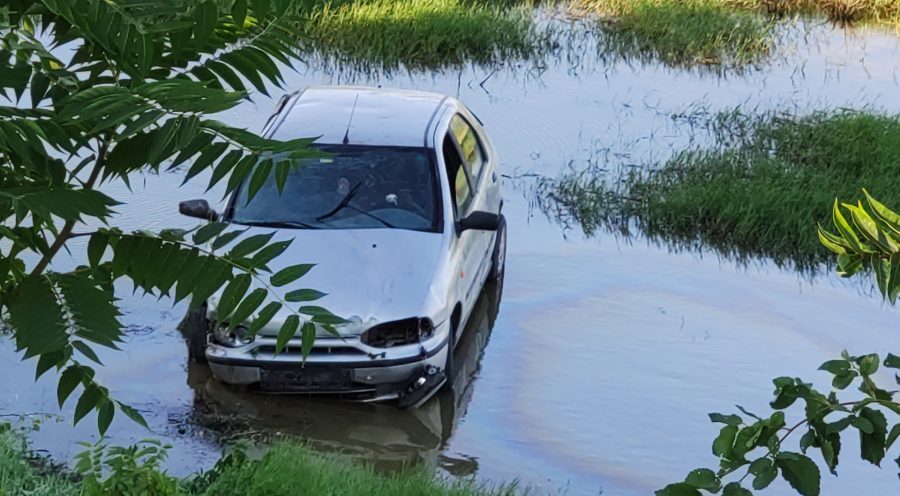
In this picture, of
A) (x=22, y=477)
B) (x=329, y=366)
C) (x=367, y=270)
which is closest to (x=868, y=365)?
(x=22, y=477)

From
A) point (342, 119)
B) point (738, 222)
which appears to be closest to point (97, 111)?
point (342, 119)

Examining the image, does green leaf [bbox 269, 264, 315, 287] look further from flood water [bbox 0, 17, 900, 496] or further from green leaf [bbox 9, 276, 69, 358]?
flood water [bbox 0, 17, 900, 496]

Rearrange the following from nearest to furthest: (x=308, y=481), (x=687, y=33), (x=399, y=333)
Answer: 1. (x=308, y=481)
2. (x=399, y=333)
3. (x=687, y=33)

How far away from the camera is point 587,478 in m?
8.25

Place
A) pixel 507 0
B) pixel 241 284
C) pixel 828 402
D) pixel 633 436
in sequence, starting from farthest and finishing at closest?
1. pixel 507 0
2. pixel 633 436
3. pixel 828 402
4. pixel 241 284

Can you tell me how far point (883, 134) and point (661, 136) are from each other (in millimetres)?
2428

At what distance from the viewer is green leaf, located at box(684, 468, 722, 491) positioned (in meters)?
2.62

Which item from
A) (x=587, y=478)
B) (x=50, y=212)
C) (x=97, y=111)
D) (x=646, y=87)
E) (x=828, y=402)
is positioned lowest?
(x=646, y=87)

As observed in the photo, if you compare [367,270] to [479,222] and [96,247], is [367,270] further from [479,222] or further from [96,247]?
[96,247]

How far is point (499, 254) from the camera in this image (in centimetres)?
1130

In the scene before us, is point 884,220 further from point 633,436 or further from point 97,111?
point 633,436

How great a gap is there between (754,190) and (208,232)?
11.7 m

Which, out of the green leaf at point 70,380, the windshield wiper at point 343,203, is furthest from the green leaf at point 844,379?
the windshield wiper at point 343,203

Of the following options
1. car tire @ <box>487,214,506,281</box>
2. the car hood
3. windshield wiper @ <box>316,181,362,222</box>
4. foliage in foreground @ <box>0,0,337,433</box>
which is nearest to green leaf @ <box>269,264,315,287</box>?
foliage in foreground @ <box>0,0,337,433</box>
